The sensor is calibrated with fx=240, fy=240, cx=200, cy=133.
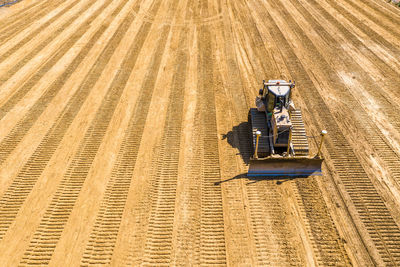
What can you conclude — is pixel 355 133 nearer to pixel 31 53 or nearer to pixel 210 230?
pixel 210 230

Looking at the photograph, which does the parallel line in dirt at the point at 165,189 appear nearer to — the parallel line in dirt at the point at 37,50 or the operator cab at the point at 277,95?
the operator cab at the point at 277,95

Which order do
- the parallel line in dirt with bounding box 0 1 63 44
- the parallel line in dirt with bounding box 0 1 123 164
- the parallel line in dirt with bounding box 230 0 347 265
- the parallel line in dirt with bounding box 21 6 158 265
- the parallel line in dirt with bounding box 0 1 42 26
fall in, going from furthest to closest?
the parallel line in dirt with bounding box 0 1 42 26 < the parallel line in dirt with bounding box 0 1 63 44 < the parallel line in dirt with bounding box 0 1 123 164 < the parallel line in dirt with bounding box 21 6 158 265 < the parallel line in dirt with bounding box 230 0 347 265

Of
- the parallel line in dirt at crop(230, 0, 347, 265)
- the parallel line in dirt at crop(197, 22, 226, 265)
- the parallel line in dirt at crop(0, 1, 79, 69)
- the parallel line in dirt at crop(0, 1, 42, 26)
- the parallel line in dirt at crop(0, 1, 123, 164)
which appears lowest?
the parallel line in dirt at crop(230, 0, 347, 265)

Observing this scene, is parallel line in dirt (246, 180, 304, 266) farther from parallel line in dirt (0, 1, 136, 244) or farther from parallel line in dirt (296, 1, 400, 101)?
parallel line in dirt (296, 1, 400, 101)

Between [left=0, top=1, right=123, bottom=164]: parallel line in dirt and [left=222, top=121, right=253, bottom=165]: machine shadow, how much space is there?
9562 millimetres

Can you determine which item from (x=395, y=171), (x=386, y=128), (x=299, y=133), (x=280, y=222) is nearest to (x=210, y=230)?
(x=280, y=222)

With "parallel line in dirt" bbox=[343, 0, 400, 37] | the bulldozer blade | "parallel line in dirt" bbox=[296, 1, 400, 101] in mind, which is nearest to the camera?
the bulldozer blade

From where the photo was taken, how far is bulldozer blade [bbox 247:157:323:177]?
890 cm

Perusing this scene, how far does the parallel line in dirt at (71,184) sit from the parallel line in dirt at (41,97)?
3082 mm

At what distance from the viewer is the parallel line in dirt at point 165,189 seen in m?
7.40

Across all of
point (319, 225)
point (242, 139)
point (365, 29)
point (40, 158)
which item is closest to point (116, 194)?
point (40, 158)

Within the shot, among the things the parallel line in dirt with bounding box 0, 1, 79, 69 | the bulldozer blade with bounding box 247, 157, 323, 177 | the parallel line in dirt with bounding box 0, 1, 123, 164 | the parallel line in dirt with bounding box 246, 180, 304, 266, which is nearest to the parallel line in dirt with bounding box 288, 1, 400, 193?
the bulldozer blade with bounding box 247, 157, 323, 177

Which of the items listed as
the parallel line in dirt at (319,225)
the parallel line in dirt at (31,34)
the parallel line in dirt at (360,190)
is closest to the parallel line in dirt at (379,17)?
the parallel line in dirt at (360,190)

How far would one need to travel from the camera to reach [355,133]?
1086 cm
